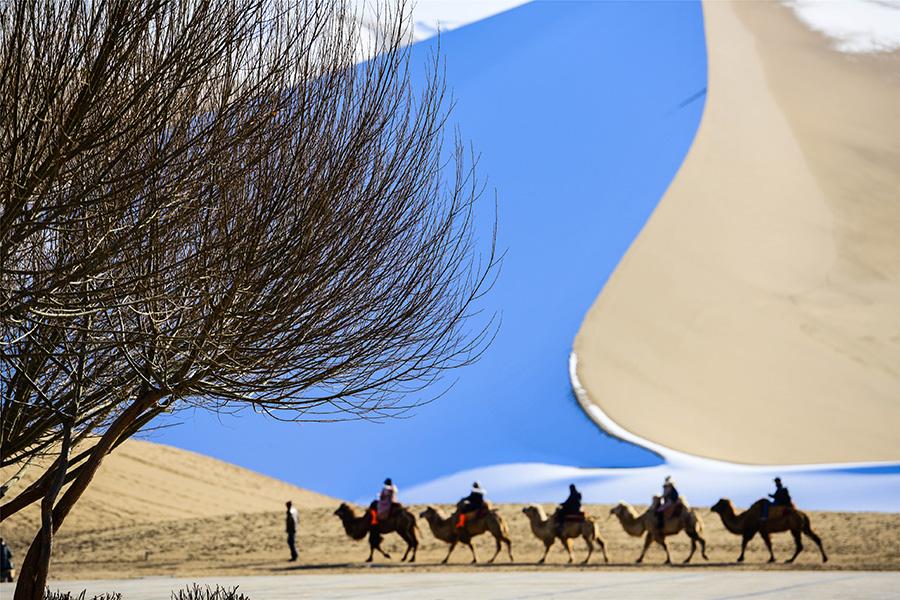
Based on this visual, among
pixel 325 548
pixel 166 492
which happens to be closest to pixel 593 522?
pixel 325 548

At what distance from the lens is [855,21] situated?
65062 millimetres

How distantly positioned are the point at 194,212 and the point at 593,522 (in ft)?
55.2

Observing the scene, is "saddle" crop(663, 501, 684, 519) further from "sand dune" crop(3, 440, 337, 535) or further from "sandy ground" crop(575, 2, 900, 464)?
"sand dune" crop(3, 440, 337, 535)

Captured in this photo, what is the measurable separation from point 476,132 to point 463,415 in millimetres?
17207

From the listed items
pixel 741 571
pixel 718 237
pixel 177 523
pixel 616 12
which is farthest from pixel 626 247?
pixel 741 571

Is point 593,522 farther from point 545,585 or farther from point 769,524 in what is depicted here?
point 545,585

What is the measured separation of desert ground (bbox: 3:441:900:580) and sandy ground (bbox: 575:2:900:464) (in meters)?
13.2

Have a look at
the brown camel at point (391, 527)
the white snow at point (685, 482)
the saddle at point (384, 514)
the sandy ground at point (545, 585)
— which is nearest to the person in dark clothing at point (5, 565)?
the sandy ground at point (545, 585)

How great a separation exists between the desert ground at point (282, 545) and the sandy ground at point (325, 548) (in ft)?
0.08

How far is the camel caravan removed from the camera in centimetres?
2320

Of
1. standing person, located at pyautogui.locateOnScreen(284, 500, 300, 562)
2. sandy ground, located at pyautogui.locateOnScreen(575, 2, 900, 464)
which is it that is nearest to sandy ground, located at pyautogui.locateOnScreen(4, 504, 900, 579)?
standing person, located at pyautogui.locateOnScreen(284, 500, 300, 562)

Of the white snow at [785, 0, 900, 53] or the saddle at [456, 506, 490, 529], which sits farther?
the white snow at [785, 0, 900, 53]

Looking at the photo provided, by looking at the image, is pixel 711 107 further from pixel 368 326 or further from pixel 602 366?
pixel 368 326

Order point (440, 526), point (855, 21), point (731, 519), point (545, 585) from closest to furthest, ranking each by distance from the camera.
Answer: point (545, 585) < point (731, 519) < point (440, 526) < point (855, 21)
